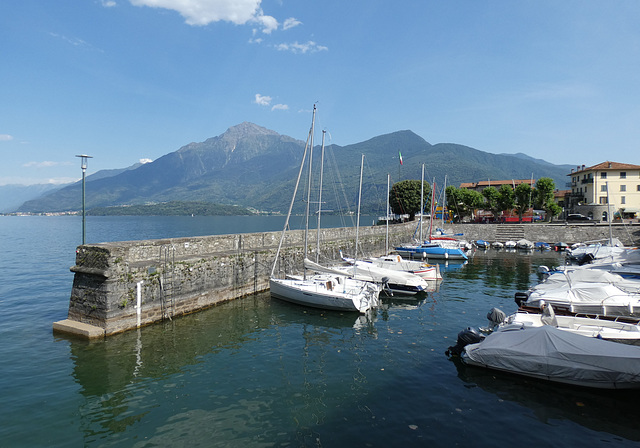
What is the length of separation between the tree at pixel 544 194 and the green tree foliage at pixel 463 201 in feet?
37.6

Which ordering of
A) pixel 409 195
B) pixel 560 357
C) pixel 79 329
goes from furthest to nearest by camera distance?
pixel 409 195, pixel 79 329, pixel 560 357

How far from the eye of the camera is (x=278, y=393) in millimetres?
11141

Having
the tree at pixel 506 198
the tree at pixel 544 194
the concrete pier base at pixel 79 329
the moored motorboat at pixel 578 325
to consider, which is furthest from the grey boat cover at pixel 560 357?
the tree at pixel 506 198

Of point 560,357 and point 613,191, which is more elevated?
point 613,191

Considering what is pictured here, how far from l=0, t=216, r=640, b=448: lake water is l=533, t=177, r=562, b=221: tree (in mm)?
64370

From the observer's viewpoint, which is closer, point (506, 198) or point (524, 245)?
point (524, 245)

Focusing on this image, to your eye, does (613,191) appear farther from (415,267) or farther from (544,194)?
(415,267)

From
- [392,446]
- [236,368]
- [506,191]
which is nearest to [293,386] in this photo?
[236,368]

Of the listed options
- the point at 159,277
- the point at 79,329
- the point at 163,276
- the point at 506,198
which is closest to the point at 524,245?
the point at 506,198

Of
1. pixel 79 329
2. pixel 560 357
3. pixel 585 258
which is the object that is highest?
pixel 585 258

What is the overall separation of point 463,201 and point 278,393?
257 ft

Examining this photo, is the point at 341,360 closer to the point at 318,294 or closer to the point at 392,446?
the point at 392,446

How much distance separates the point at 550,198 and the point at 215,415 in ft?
263

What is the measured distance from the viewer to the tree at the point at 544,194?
70250 mm
